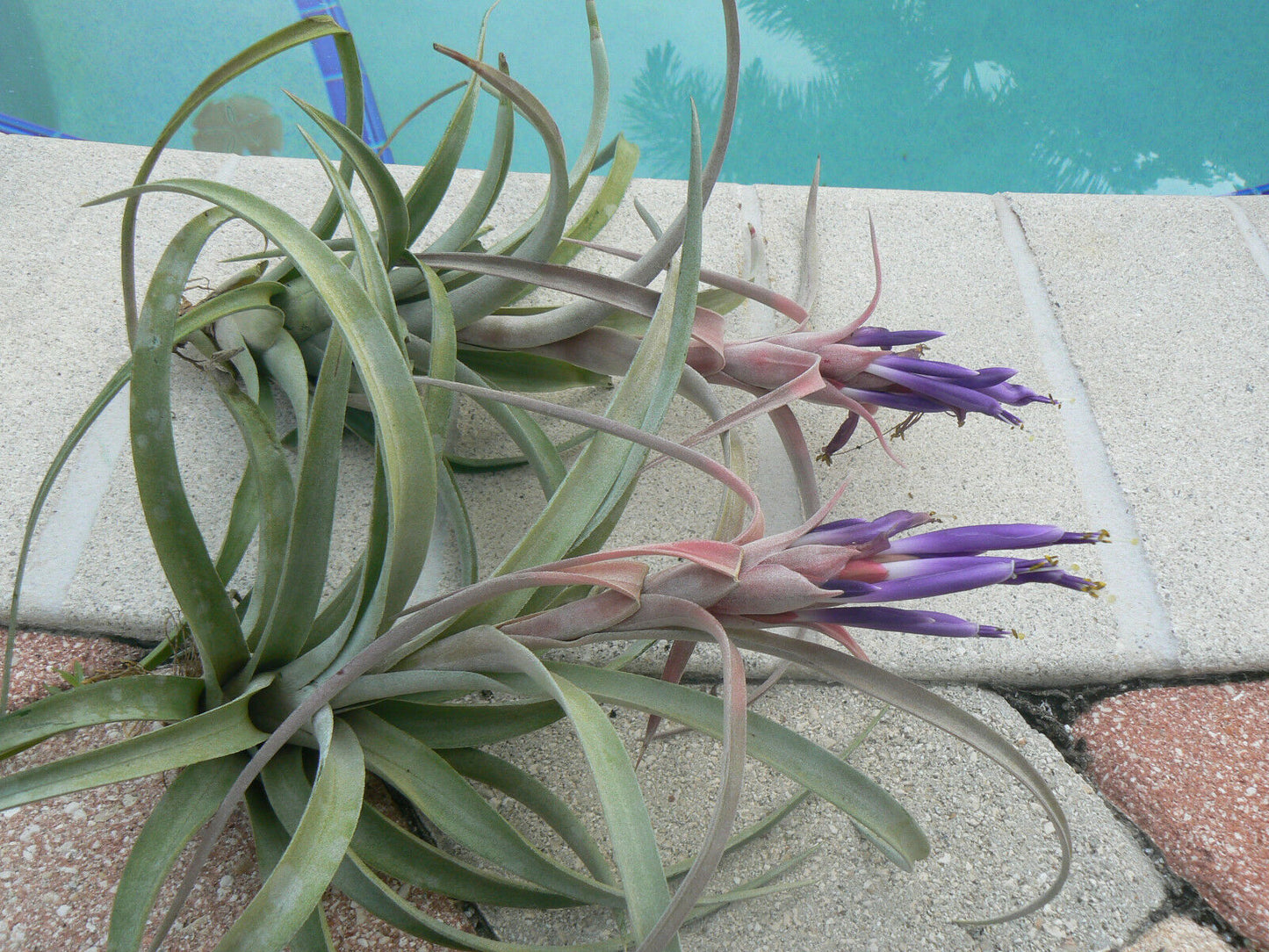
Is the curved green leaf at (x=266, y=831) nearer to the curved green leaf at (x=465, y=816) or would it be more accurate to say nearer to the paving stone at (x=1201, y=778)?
the curved green leaf at (x=465, y=816)

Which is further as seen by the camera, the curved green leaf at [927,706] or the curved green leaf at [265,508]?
the curved green leaf at [265,508]

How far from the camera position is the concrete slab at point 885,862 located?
0.58 m

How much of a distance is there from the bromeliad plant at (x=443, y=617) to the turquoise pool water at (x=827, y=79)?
6.47 feet

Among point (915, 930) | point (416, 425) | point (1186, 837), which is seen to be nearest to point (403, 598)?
point (416, 425)

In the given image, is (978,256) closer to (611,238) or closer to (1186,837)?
(611,238)

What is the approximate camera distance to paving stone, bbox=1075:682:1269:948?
0.61 meters

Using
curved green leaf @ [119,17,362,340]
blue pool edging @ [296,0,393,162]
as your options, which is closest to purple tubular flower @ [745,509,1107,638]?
curved green leaf @ [119,17,362,340]

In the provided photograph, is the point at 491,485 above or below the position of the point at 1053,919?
above

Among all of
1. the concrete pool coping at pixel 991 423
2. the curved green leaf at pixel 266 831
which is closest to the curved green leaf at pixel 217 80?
the concrete pool coping at pixel 991 423

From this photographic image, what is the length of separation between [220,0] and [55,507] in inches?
92.7

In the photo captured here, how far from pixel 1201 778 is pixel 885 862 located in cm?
28

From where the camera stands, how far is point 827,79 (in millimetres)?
2535

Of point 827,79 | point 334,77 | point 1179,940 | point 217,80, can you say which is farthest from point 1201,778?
point 827,79

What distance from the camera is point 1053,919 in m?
0.59
